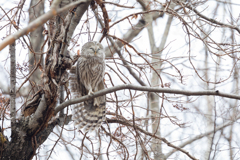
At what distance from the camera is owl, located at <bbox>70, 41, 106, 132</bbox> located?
4051mm

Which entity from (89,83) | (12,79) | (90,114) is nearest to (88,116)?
(90,114)

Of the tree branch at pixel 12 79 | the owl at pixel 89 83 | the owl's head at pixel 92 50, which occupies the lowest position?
the tree branch at pixel 12 79

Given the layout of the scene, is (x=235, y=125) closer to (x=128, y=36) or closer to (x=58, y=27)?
(x=58, y=27)

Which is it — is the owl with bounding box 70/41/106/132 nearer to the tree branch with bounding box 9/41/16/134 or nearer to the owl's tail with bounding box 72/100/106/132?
the owl's tail with bounding box 72/100/106/132

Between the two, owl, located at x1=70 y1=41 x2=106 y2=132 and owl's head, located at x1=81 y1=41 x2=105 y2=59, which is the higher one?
owl's head, located at x1=81 y1=41 x2=105 y2=59

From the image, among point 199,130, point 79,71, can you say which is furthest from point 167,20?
point 79,71

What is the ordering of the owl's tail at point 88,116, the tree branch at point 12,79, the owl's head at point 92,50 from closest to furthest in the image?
the tree branch at point 12,79, the owl's tail at point 88,116, the owl's head at point 92,50

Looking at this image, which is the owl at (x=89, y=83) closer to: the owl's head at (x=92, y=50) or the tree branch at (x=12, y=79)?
Result: the owl's head at (x=92, y=50)

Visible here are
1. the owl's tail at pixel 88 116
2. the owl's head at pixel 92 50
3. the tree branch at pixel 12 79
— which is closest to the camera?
the tree branch at pixel 12 79

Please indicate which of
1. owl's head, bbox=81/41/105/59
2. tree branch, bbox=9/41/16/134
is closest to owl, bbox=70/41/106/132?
owl's head, bbox=81/41/105/59

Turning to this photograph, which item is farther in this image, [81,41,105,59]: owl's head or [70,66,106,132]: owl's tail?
[81,41,105,59]: owl's head

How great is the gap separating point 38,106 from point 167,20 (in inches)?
225

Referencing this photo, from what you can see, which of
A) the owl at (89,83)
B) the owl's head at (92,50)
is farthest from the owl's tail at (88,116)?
the owl's head at (92,50)

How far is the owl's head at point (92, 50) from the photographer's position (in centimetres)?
428
